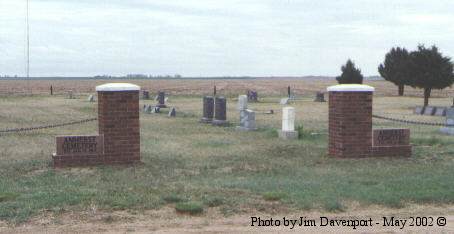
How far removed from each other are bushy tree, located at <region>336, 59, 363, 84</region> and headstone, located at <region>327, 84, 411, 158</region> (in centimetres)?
3503

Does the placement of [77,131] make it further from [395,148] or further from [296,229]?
[296,229]

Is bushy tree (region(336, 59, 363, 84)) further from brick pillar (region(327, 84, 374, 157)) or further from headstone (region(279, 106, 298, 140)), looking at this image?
brick pillar (region(327, 84, 374, 157))

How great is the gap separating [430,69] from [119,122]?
97.7 ft

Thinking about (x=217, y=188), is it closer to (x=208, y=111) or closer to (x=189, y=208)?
(x=189, y=208)

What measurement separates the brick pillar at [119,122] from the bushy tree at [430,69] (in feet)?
96.2

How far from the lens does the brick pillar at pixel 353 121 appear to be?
1233 centimetres

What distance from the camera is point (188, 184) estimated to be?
9.38m

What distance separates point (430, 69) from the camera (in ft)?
124

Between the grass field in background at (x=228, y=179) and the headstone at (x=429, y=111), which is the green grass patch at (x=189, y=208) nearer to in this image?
the grass field in background at (x=228, y=179)

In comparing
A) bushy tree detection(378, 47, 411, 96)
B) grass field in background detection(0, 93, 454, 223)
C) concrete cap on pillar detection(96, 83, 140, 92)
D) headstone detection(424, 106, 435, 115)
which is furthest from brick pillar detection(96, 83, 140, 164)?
bushy tree detection(378, 47, 411, 96)

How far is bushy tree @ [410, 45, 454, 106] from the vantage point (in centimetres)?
3769

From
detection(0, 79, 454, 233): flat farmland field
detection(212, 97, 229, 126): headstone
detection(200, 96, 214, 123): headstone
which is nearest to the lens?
detection(0, 79, 454, 233): flat farmland field

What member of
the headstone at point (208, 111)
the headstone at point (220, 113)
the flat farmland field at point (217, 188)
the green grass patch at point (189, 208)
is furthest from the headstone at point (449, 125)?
the green grass patch at point (189, 208)

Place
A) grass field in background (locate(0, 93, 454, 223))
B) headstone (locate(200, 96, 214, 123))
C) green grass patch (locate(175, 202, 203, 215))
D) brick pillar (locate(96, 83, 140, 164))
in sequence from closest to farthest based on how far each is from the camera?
green grass patch (locate(175, 202, 203, 215)) → grass field in background (locate(0, 93, 454, 223)) → brick pillar (locate(96, 83, 140, 164)) → headstone (locate(200, 96, 214, 123))
